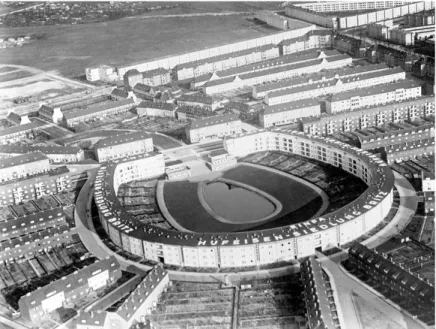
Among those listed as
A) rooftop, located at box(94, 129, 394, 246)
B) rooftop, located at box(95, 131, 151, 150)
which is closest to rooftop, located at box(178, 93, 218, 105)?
rooftop, located at box(95, 131, 151, 150)

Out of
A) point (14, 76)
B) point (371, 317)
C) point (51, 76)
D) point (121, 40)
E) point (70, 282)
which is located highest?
point (121, 40)

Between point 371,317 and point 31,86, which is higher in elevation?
point 31,86

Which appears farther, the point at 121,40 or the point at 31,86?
the point at 121,40

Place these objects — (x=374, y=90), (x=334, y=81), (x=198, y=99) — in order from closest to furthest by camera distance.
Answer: (x=374, y=90) < (x=198, y=99) < (x=334, y=81)

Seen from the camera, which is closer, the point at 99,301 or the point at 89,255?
the point at 99,301

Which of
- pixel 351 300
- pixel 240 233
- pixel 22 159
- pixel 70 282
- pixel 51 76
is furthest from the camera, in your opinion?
pixel 51 76

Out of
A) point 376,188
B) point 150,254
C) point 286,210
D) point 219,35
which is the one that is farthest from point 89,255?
point 219,35

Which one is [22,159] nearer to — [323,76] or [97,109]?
[97,109]

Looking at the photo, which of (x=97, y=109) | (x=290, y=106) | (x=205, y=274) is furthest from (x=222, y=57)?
(x=205, y=274)

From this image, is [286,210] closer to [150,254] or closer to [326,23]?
[150,254]
